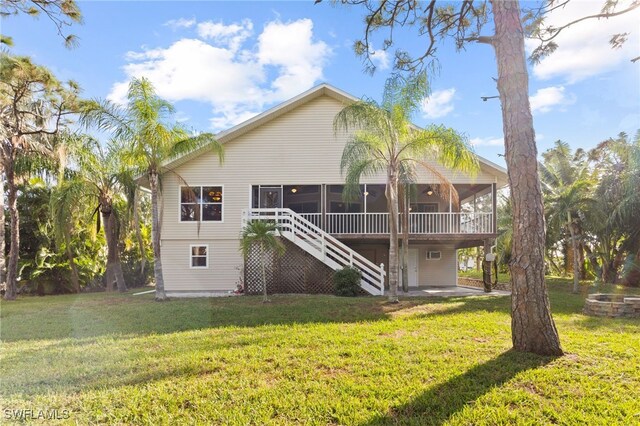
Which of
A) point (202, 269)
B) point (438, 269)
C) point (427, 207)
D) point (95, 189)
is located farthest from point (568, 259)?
point (95, 189)

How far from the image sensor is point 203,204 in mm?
15430

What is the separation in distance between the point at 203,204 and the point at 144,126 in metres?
5.07

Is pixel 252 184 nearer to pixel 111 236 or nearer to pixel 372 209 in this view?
pixel 111 236

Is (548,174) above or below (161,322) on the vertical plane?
above

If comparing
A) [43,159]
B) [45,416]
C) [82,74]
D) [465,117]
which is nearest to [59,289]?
[43,159]

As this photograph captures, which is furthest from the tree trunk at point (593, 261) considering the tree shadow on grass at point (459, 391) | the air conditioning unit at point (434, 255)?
the tree shadow on grass at point (459, 391)

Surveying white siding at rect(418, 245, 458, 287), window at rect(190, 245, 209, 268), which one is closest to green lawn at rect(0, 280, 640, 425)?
window at rect(190, 245, 209, 268)

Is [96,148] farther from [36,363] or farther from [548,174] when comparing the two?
[548,174]

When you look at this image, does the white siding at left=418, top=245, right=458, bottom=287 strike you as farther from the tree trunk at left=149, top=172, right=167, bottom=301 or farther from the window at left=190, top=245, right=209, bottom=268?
the tree trunk at left=149, top=172, right=167, bottom=301

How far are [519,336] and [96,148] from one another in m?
14.8

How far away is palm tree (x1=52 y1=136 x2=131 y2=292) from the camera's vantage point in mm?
12953

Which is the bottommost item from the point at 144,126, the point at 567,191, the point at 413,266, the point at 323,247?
the point at 413,266

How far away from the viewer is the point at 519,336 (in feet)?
18.1

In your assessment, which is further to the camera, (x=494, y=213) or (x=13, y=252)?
(x=494, y=213)
